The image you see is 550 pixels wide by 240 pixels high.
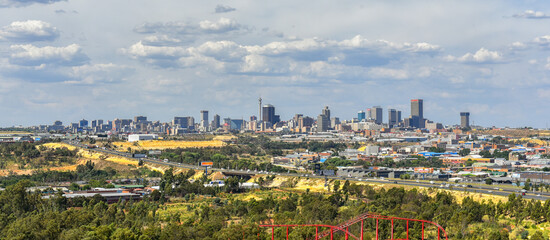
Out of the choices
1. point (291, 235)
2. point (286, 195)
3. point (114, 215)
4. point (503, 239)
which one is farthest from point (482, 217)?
point (114, 215)

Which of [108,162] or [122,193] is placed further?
[108,162]

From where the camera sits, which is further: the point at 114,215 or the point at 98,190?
the point at 98,190

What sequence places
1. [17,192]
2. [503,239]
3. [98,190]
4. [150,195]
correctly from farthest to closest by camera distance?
1. [98,190]
2. [150,195]
3. [17,192]
4. [503,239]

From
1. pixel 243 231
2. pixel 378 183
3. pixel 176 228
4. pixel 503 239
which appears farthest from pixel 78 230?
pixel 378 183

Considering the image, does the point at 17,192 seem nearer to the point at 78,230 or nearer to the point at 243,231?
the point at 78,230

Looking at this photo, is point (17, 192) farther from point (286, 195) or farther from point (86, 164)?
point (86, 164)

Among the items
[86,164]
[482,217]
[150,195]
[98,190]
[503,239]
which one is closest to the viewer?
[503,239]

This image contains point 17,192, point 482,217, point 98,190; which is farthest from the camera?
point 98,190

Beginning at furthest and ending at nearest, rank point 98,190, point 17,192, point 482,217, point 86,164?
1. point 86,164
2. point 98,190
3. point 17,192
4. point 482,217

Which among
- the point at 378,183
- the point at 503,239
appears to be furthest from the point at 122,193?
the point at 503,239
